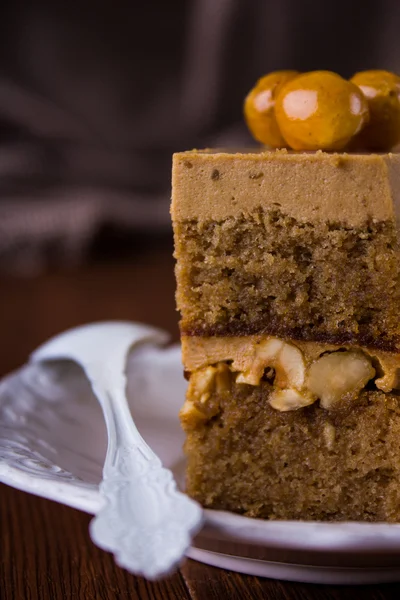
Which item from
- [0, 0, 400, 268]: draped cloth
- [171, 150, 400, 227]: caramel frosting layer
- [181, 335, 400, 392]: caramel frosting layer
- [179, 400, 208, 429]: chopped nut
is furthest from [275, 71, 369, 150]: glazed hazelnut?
[0, 0, 400, 268]: draped cloth

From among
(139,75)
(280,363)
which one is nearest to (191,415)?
(280,363)

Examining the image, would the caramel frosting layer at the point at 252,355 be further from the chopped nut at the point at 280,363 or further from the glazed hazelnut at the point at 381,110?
the glazed hazelnut at the point at 381,110

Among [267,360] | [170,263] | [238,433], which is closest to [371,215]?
[267,360]

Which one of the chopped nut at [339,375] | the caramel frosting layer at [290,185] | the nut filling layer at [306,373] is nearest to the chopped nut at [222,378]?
the nut filling layer at [306,373]

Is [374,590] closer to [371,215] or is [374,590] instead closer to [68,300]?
[371,215]

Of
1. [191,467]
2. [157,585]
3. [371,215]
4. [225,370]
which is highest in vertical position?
[371,215]

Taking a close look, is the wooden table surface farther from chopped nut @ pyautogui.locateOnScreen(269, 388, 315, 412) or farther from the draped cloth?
the draped cloth

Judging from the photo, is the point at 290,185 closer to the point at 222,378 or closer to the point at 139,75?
the point at 222,378
